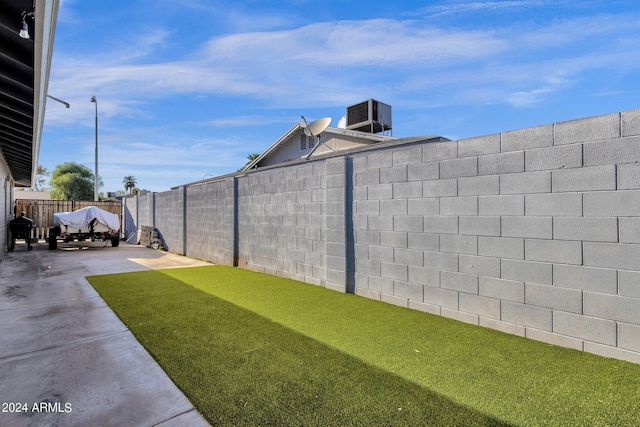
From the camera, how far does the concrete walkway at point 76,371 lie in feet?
7.14

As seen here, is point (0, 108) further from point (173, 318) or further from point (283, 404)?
point (283, 404)

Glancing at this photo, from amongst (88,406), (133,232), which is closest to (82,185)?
(133,232)

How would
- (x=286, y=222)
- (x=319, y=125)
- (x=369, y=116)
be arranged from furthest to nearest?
1. (x=369, y=116)
2. (x=319, y=125)
3. (x=286, y=222)

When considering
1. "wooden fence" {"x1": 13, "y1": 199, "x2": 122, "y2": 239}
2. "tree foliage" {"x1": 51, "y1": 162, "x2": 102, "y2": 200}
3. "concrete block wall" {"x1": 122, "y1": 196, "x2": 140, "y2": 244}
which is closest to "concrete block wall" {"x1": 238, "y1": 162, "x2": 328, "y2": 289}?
"concrete block wall" {"x1": 122, "y1": 196, "x2": 140, "y2": 244}

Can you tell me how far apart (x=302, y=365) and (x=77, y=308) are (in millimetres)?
3980

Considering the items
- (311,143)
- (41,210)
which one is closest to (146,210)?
(41,210)

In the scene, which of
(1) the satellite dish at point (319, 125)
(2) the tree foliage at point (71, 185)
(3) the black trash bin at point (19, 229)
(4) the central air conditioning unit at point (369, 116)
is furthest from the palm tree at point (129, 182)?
(1) the satellite dish at point (319, 125)

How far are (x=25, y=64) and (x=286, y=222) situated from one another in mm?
4720

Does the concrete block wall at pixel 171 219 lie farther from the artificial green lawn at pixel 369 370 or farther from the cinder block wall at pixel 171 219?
the artificial green lawn at pixel 369 370

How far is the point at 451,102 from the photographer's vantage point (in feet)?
37.4

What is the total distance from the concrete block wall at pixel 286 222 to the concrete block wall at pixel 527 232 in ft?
5.35

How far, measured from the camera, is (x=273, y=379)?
2609 mm

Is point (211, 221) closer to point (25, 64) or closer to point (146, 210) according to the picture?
point (25, 64)

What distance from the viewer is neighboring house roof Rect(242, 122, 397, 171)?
42.3 ft
